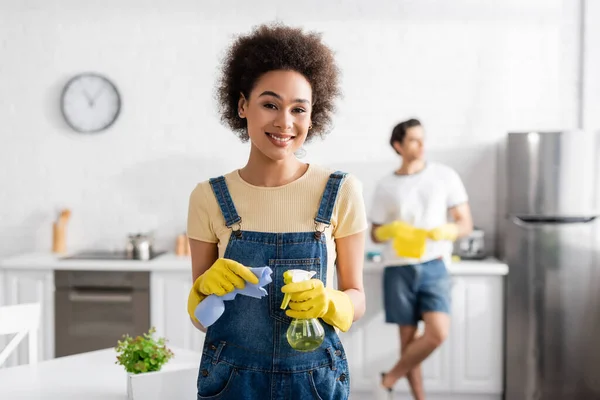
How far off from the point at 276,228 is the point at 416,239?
196 cm

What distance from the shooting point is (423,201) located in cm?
336

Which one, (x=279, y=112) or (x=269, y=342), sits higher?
(x=279, y=112)

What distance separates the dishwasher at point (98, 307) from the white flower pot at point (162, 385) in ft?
7.21

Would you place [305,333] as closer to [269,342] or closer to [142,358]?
[269,342]

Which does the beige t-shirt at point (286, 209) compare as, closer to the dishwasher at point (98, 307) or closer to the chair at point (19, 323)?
the chair at point (19, 323)

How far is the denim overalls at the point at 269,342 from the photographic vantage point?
1342mm

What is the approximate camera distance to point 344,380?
4.54ft

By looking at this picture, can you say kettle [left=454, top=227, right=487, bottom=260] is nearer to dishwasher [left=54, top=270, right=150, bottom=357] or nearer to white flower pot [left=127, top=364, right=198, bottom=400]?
dishwasher [left=54, top=270, right=150, bottom=357]

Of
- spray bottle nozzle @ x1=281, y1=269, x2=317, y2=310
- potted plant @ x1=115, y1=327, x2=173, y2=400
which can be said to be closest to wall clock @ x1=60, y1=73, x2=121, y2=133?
potted plant @ x1=115, y1=327, x2=173, y2=400

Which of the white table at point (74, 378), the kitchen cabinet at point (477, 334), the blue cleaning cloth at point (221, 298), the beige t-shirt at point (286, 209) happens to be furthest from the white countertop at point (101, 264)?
the blue cleaning cloth at point (221, 298)

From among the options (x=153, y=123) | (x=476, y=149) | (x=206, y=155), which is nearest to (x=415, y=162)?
(x=476, y=149)

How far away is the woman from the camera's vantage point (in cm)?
135

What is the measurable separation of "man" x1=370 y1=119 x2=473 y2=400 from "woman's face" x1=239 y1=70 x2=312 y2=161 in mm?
1958

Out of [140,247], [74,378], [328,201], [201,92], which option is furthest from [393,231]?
[328,201]
